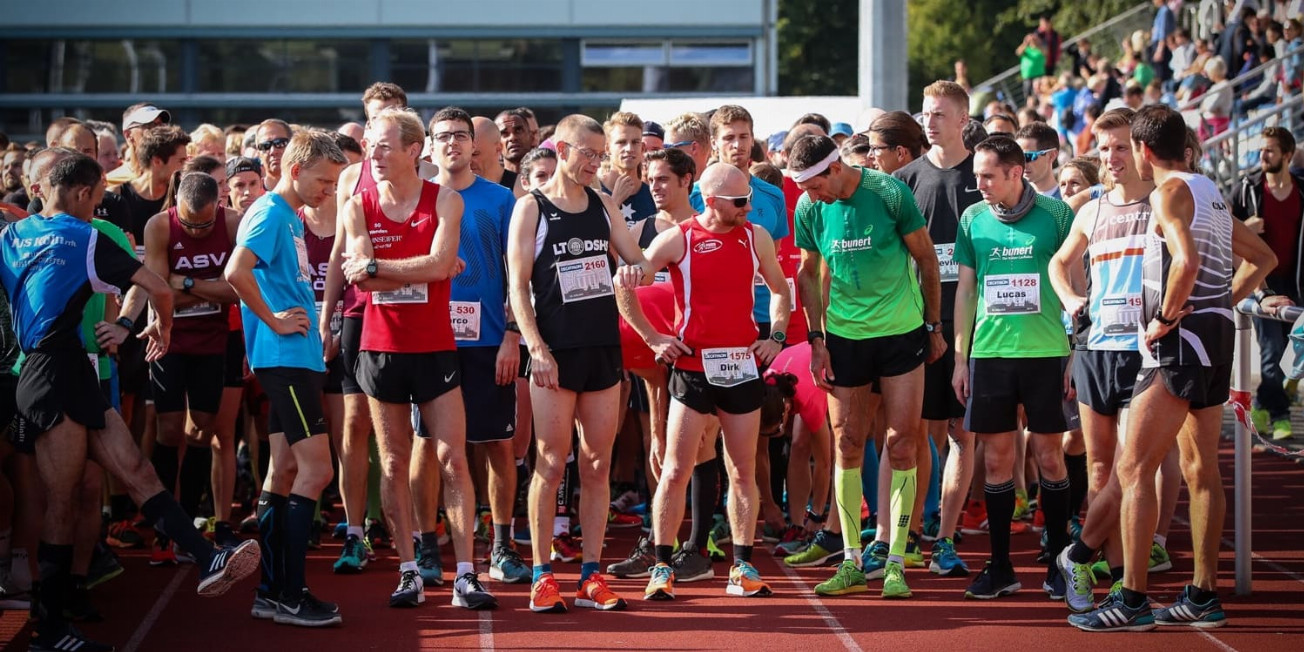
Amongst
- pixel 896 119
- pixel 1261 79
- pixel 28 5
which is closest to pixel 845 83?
pixel 28 5

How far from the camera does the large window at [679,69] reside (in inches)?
1315

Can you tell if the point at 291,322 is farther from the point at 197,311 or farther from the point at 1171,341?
the point at 1171,341

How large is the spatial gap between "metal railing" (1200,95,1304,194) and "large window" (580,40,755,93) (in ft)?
52.8

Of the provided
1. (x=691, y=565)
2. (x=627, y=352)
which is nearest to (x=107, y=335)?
(x=627, y=352)

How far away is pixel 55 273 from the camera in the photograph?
253 inches

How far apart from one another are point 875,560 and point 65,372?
12.8 ft

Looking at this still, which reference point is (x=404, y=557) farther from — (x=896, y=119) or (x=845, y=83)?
(x=845, y=83)

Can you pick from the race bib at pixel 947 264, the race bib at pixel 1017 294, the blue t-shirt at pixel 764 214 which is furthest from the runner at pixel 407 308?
the race bib at pixel 947 264

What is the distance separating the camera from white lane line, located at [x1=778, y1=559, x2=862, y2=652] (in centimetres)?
638

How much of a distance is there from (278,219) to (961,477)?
3540 mm

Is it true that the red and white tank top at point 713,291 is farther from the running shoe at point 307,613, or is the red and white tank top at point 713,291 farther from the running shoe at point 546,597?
the running shoe at point 307,613

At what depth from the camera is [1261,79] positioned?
19.3 metres

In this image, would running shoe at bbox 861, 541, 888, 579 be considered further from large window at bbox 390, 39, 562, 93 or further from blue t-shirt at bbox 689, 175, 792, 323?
large window at bbox 390, 39, 562, 93

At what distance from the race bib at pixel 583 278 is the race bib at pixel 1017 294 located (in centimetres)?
184
